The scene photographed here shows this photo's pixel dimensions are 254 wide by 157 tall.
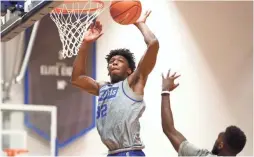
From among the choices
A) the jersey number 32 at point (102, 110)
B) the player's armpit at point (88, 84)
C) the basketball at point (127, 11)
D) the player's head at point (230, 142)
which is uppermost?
the basketball at point (127, 11)

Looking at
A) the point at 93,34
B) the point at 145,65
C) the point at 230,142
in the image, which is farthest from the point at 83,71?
the point at 230,142

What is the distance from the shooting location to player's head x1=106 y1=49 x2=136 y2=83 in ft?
10.8

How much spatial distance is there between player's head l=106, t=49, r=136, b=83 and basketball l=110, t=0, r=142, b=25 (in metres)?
0.19

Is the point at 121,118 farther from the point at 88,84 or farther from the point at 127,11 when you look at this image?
the point at 127,11

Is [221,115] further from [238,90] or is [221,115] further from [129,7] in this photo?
[129,7]

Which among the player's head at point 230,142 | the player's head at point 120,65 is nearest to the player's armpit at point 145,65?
the player's head at point 120,65

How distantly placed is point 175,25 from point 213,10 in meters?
0.57

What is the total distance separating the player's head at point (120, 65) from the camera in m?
3.30

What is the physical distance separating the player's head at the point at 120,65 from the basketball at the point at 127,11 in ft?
0.62

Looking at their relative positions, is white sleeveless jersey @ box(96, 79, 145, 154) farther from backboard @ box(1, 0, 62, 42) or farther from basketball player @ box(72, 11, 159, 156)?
backboard @ box(1, 0, 62, 42)

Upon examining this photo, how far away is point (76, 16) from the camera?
4281 mm

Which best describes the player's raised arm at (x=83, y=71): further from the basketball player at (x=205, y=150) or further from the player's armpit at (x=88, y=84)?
the basketball player at (x=205, y=150)

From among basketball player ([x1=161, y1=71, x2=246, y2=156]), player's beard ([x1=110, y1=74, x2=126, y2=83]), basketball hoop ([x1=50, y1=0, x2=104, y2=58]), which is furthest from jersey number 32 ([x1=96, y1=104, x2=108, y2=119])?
basketball hoop ([x1=50, y1=0, x2=104, y2=58])

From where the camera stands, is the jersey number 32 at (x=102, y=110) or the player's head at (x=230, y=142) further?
the jersey number 32 at (x=102, y=110)
